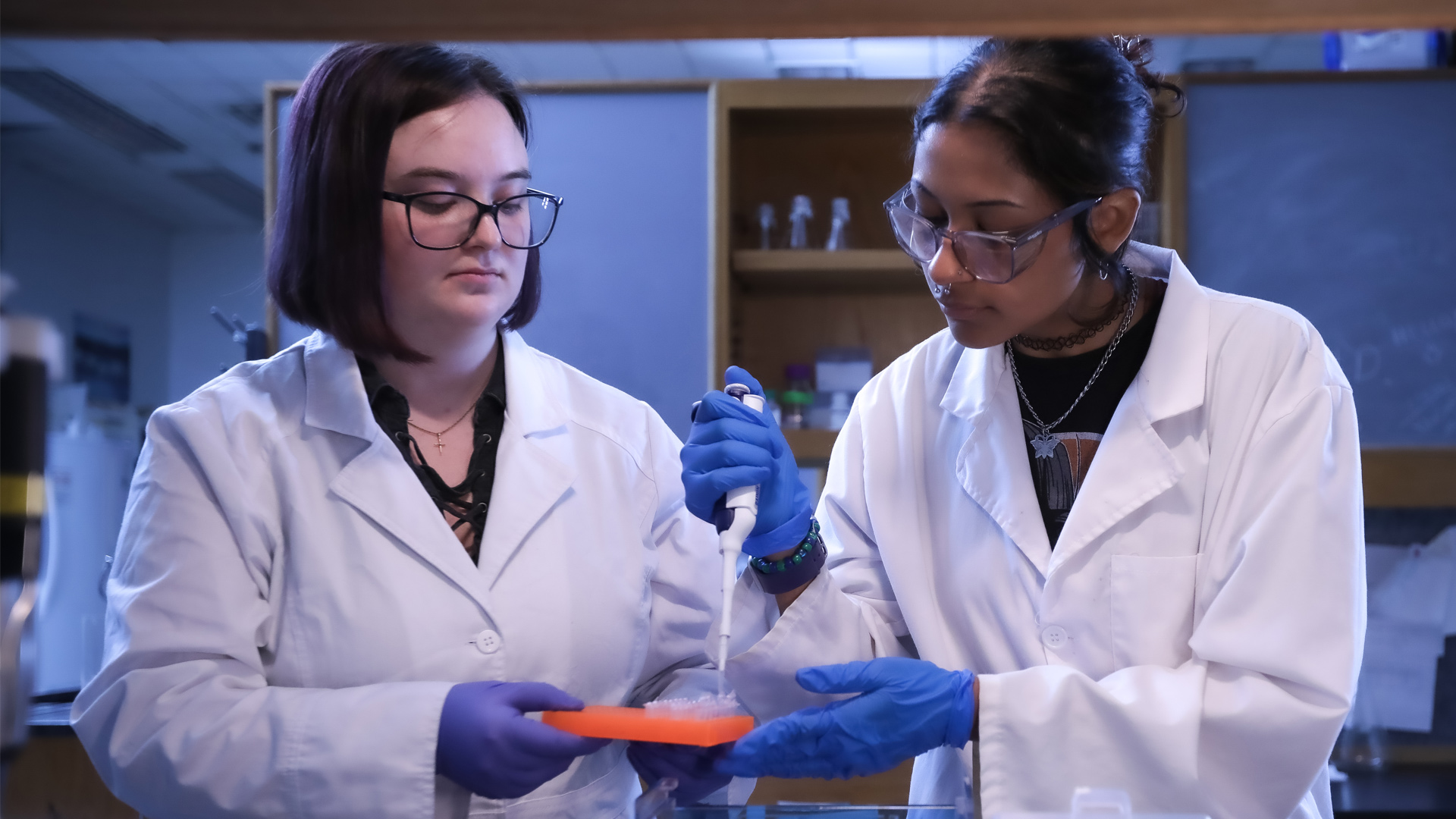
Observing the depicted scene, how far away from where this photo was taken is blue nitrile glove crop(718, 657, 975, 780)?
1112 mm

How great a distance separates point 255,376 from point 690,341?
4.62ft

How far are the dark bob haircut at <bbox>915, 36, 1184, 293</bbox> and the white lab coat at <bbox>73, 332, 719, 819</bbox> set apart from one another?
606 mm

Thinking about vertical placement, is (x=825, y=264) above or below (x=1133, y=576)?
above

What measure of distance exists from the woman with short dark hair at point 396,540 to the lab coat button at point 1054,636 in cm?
41

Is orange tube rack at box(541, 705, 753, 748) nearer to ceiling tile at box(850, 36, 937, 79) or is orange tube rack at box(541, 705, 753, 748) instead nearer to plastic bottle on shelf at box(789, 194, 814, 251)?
plastic bottle on shelf at box(789, 194, 814, 251)

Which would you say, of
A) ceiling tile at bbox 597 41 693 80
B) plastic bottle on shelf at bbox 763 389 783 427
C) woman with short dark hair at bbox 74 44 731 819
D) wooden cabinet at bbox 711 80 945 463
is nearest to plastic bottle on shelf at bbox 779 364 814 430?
plastic bottle on shelf at bbox 763 389 783 427

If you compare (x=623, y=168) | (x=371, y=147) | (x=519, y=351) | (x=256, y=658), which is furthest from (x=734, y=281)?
(x=256, y=658)

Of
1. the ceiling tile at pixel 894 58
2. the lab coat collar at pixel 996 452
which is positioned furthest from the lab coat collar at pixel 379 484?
the ceiling tile at pixel 894 58

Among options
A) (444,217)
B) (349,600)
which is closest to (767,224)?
(444,217)

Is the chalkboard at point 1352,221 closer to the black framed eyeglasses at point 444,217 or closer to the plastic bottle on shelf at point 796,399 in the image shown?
the plastic bottle on shelf at point 796,399

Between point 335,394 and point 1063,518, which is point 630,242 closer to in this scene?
point 335,394

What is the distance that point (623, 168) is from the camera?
8.73 ft

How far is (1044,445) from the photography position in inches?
53.3

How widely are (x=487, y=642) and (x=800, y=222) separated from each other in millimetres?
1790
